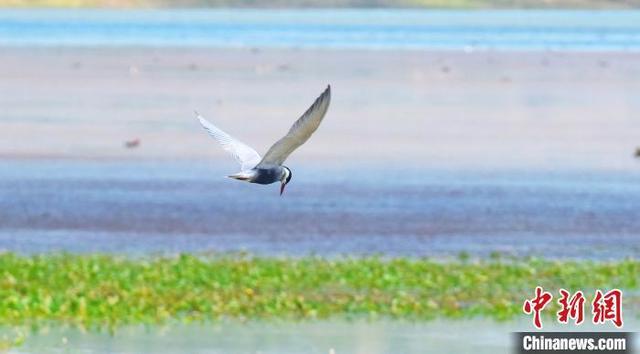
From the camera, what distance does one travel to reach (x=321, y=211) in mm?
32500

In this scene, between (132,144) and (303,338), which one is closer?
(303,338)

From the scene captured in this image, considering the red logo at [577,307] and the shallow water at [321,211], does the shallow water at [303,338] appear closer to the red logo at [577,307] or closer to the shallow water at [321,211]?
the red logo at [577,307]

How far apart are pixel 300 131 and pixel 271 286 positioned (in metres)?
9.49

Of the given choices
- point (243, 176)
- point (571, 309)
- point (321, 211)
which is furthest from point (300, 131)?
point (321, 211)

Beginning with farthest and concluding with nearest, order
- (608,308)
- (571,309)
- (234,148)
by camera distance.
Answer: (608,308) → (571,309) → (234,148)

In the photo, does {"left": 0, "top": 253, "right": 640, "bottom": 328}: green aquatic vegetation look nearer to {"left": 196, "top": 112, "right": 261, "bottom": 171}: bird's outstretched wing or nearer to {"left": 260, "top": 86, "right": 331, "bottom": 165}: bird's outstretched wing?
{"left": 196, "top": 112, "right": 261, "bottom": 171}: bird's outstretched wing

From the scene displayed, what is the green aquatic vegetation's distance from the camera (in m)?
21.1

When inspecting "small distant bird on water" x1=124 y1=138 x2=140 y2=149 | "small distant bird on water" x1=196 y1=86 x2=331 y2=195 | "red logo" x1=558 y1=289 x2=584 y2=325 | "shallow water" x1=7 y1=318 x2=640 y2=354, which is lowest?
"shallow water" x1=7 y1=318 x2=640 y2=354

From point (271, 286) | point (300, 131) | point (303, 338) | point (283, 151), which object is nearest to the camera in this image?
point (300, 131)

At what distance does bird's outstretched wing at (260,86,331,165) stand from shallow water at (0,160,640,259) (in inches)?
535

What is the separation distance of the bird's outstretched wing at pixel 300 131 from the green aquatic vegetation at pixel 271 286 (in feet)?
24.6

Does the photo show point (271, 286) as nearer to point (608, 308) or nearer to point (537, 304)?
point (537, 304)

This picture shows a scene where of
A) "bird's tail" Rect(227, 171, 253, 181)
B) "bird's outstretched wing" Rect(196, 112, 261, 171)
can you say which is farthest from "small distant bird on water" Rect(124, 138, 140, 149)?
"bird's tail" Rect(227, 171, 253, 181)

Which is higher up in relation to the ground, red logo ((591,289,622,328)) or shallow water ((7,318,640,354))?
red logo ((591,289,622,328))
